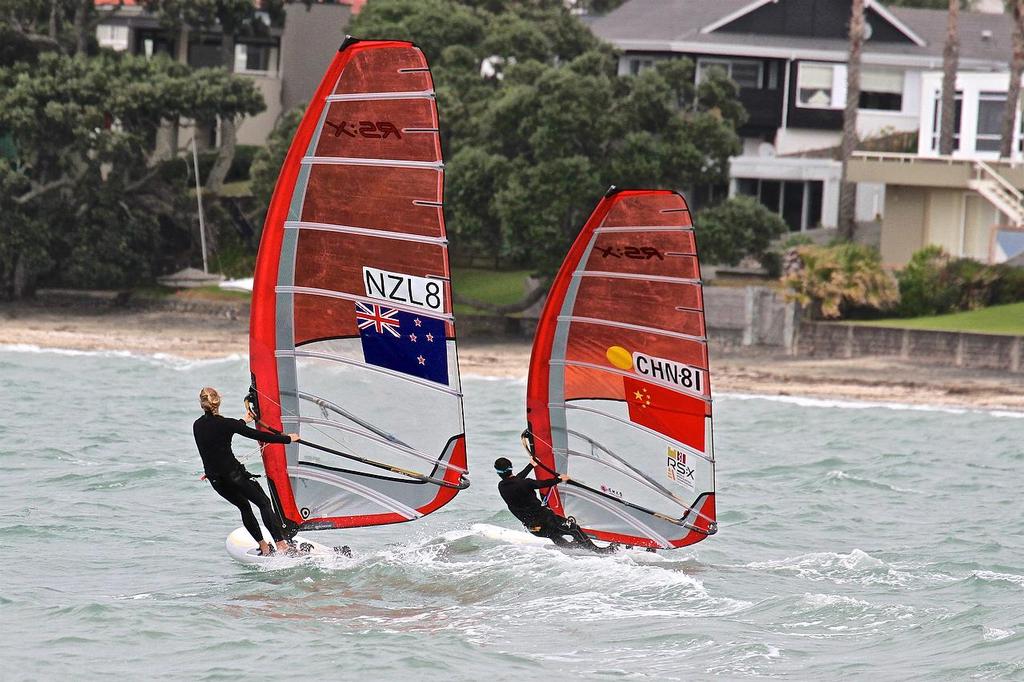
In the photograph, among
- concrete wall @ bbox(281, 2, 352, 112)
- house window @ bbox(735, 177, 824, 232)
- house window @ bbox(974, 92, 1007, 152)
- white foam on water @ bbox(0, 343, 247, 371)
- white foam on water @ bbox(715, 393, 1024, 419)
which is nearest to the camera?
white foam on water @ bbox(715, 393, 1024, 419)

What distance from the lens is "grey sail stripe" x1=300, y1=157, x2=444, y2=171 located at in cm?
1094

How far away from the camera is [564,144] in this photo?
2825 cm

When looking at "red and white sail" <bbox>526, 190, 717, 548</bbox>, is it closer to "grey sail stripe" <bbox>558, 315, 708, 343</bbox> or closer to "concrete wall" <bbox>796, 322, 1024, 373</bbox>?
"grey sail stripe" <bbox>558, 315, 708, 343</bbox>

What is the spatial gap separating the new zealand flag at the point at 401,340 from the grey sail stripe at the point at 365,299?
27 millimetres

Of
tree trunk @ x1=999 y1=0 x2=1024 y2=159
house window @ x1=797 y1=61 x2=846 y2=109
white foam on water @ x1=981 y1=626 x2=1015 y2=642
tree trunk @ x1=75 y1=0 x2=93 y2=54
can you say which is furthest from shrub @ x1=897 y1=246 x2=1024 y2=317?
white foam on water @ x1=981 y1=626 x2=1015 y2=642

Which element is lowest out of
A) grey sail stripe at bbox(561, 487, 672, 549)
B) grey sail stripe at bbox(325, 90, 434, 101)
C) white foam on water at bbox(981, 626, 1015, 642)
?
white foam on water at bbox(981, 626, 1015, 642)

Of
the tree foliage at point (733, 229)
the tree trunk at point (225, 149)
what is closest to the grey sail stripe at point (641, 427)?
the tree foliage at point (733, 229)

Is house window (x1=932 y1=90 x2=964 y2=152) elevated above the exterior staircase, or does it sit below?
above

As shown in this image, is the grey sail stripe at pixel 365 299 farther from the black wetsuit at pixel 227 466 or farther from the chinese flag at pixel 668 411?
the chinese flag at pixel 668 411

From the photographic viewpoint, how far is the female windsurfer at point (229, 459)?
11086 millimetres

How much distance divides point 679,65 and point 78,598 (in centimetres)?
2046

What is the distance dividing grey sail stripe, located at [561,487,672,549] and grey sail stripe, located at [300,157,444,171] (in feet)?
9.57

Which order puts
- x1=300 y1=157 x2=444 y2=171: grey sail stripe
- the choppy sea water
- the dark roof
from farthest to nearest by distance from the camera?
the dark roof → x1=300 y1=157 x2=444 y2=171: grey sail stripe → the choppy sea water

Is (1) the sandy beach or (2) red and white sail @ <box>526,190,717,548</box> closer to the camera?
(2) red and white sail @ <box>526,190,717,548</box>
